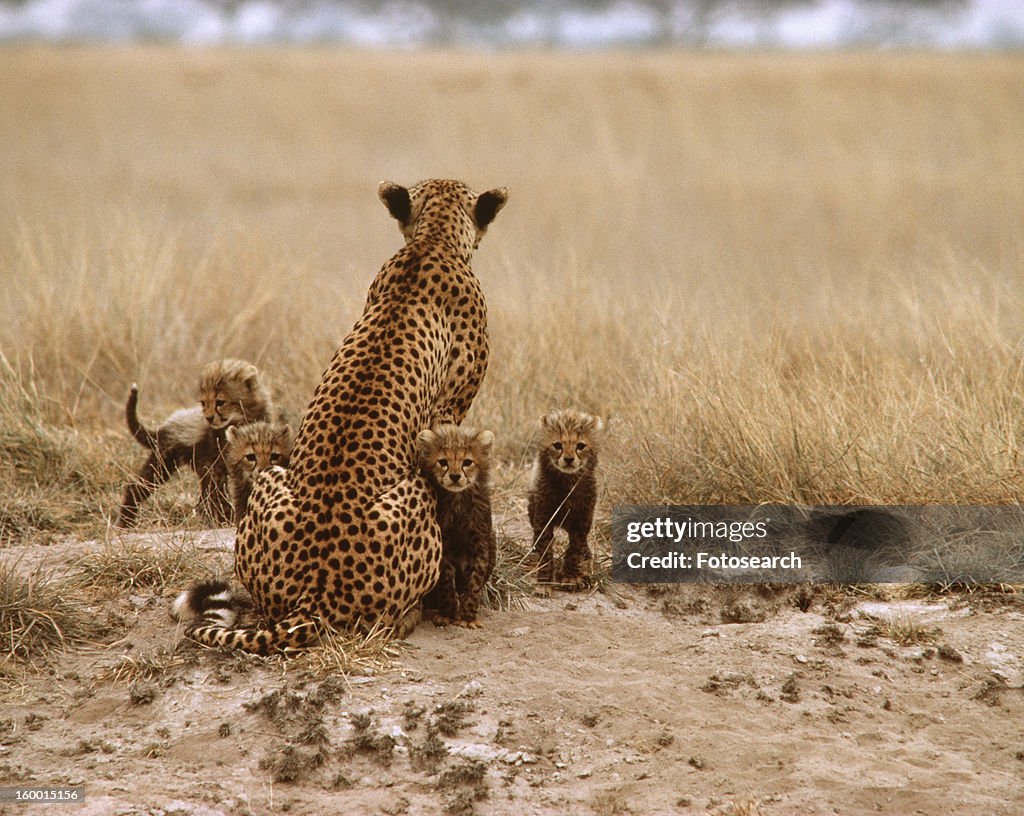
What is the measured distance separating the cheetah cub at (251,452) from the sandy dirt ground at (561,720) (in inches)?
21.7

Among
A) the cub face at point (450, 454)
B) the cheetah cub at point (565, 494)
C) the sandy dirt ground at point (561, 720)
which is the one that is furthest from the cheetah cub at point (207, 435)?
the cub face at point (450, 454)

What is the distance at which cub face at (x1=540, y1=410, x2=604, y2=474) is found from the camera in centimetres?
448

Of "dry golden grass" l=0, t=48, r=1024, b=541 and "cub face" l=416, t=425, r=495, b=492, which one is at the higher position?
"dry golden grass" l=0, t=48, r=1024, b=541

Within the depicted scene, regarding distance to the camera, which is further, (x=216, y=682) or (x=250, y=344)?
(x=250, y=344)

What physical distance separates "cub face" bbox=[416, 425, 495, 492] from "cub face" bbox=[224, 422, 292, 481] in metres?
0.77

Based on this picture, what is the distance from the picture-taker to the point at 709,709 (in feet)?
12.1

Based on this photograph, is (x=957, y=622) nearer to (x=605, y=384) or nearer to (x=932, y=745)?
(x=932, y=745)

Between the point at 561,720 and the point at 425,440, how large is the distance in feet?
3.05

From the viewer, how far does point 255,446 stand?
4.61 meters

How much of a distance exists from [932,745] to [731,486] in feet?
5.21

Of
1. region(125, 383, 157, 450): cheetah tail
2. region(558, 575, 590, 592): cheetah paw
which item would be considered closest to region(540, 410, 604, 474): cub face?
region(558, 575, 590, 592): cheetah paw

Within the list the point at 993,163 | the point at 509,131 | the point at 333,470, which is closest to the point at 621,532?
the point at 333,470

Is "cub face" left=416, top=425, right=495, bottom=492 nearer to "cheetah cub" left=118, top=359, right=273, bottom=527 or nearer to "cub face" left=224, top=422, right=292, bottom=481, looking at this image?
"cub face" left=224, top=422, right=292, bottom=481

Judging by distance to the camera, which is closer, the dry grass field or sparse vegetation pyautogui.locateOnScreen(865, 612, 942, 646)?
the dry grass field
